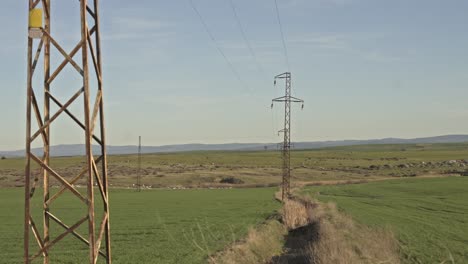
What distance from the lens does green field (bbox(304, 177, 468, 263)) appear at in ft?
104

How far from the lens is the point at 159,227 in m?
42.4

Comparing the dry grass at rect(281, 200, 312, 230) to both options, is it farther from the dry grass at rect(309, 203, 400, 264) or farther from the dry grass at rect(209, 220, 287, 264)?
the dry grass at rect(209, 220, 287, 264)

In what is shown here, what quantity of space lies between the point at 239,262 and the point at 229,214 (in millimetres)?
27055

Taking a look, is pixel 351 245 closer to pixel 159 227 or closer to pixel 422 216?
pixel 159 227

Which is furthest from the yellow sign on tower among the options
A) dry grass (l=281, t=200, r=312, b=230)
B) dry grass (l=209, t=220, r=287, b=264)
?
dry grass (l=281, t=200, r=312, b=230)

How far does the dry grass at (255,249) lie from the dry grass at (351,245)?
8.83 ft

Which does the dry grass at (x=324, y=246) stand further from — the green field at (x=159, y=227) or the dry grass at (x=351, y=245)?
the green field at (x=159, y=227)

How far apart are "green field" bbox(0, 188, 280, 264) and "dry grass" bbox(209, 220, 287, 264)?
1233 millimetres

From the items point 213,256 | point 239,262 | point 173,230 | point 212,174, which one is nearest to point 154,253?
point 213,256

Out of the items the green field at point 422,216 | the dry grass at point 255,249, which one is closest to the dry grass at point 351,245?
the green field at point 422,216

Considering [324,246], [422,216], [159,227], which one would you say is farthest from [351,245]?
[422,216]

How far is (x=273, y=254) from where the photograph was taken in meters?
30.7

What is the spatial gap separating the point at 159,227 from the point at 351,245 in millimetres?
18126

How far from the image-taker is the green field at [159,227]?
28969mm
